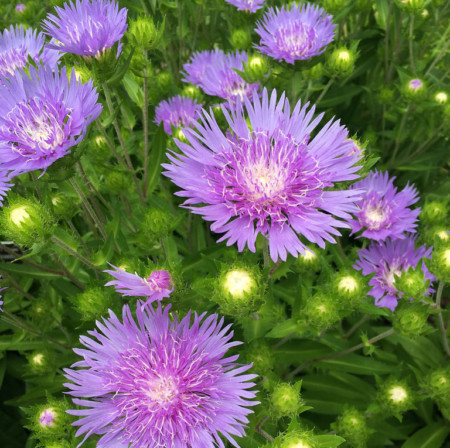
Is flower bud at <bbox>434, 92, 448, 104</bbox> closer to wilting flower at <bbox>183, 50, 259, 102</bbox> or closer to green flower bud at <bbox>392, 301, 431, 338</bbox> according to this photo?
wilting flower at <bbox>183, 50, 259, 102</bbox>

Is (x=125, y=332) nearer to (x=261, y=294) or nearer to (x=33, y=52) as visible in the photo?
(x=261, y=294)

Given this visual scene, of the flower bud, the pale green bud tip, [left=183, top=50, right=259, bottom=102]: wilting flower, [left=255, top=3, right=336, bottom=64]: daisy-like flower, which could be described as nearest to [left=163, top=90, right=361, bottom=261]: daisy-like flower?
the pale green bud tip

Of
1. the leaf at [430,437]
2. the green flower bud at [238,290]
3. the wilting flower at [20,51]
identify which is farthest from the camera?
the leaf at [430,437]

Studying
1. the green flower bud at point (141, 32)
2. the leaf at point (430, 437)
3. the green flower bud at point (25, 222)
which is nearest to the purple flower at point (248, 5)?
the green flower bud at point (141, 32)

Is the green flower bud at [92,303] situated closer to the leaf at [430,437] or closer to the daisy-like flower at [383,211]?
the daisy-like flower at [383,211]

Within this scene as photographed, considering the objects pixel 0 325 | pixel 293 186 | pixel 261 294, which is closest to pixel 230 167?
pixel 293 186

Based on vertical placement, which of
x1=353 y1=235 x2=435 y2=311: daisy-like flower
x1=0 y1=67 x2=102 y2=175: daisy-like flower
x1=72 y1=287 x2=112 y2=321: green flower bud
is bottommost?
x1=72 y1=287 x2=112 y2=321: green flower bud

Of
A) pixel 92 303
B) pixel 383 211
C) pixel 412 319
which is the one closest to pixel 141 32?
pixel 92 303
